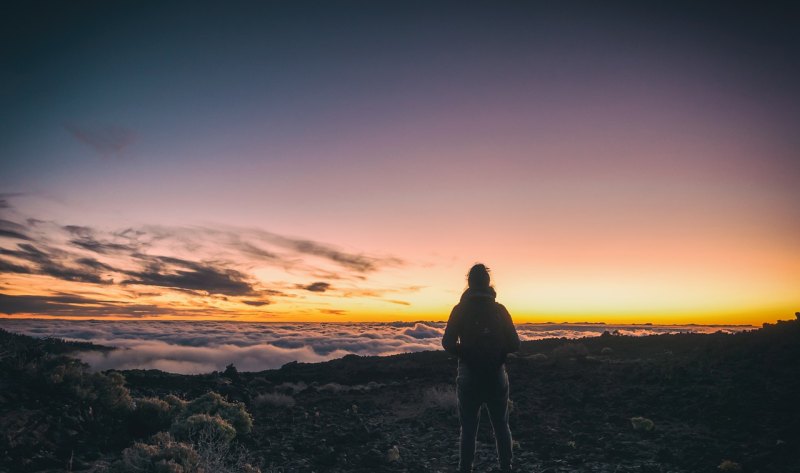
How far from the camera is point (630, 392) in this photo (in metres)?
12.5

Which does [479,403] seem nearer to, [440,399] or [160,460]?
[160,460]

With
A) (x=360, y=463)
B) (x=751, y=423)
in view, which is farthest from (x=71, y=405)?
(x=751, y=423)

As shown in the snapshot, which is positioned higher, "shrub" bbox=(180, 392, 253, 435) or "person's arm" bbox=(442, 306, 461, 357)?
"person's arm" bbox=(442, 306, 461, 357)

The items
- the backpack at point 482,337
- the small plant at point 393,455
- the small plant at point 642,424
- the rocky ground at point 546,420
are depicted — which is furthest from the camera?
the small plant at point 642,424

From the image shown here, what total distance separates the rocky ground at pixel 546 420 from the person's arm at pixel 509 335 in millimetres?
4041

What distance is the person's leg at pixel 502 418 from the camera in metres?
5.38

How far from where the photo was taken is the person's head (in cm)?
552

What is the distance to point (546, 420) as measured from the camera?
11.1 metres

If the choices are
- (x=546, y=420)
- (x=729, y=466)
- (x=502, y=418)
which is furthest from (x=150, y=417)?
(x=729, y=466)

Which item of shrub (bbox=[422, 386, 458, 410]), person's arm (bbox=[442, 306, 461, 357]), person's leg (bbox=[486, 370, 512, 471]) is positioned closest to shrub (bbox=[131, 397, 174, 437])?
person's arm (bbox=[442, 306, 461, 357])

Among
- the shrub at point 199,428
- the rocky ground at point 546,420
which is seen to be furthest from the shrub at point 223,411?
the shrub at point 199,428

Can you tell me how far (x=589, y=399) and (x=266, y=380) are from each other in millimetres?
15143

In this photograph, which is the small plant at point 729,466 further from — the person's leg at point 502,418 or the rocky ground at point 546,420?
the person's leg at point 502,418

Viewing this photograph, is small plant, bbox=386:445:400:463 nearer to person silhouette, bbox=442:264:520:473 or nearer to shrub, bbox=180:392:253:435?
shrub, bbox=180:392:253:435
